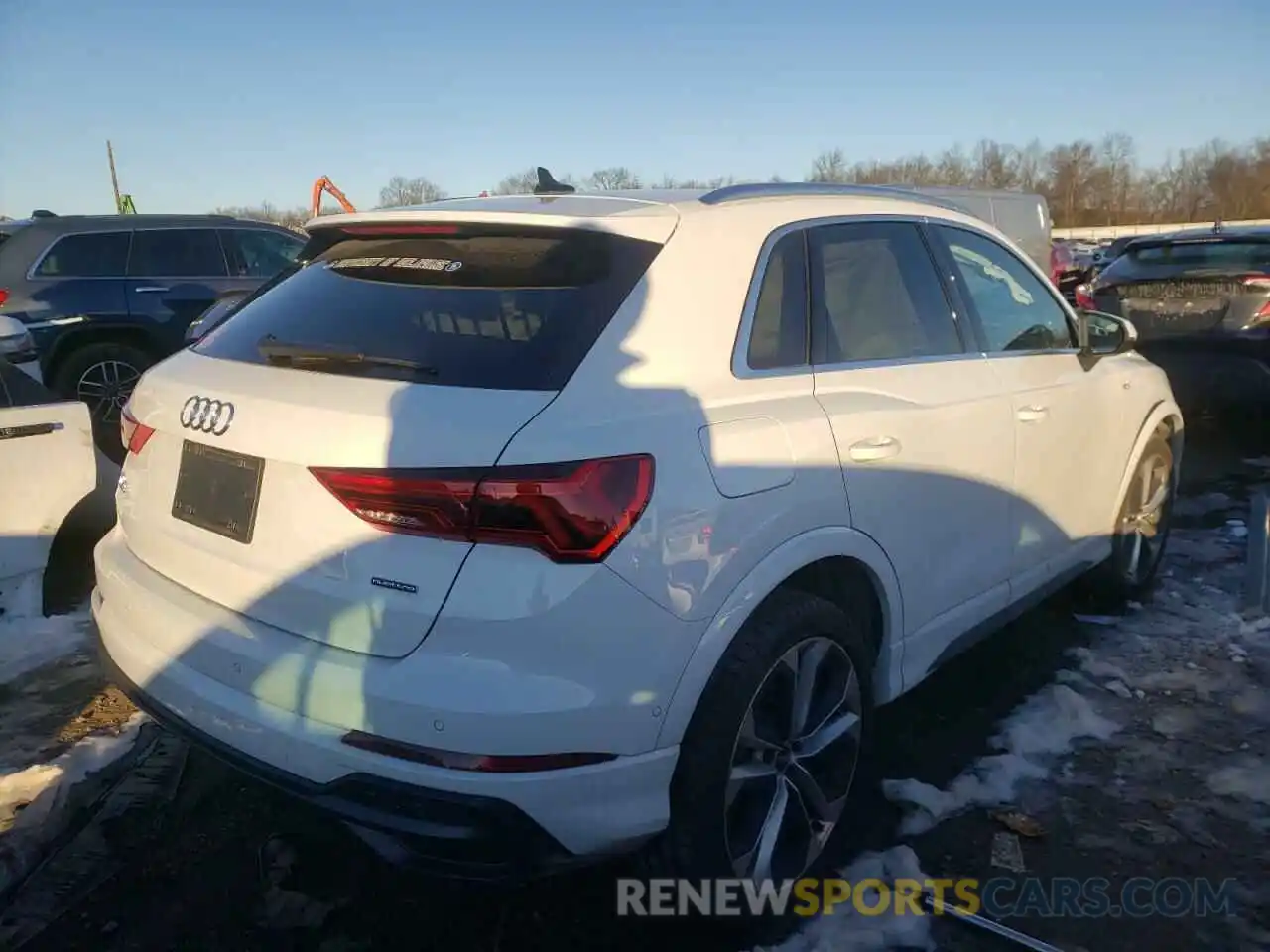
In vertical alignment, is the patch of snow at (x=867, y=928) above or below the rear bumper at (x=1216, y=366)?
below

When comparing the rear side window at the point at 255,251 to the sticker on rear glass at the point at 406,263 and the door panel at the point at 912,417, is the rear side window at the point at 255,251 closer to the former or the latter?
the sticker on rear glass at the point at 406,263

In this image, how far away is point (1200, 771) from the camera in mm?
3365

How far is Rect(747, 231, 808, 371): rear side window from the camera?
8.59ft

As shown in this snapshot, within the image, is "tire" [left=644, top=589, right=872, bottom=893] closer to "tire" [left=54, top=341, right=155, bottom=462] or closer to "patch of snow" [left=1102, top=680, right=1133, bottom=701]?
"patch of snow" [left=1102, top=680, right=1133, bottom=701]

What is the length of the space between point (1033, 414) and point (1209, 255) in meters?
6.09

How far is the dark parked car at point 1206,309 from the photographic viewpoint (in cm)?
784

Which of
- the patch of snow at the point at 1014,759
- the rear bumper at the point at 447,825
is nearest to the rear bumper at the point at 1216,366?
the patch of snow at the point at 1014,759

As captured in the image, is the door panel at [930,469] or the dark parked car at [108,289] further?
the dark parked car at [108,289]

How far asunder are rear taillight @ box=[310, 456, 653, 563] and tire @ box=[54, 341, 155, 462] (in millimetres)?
6365

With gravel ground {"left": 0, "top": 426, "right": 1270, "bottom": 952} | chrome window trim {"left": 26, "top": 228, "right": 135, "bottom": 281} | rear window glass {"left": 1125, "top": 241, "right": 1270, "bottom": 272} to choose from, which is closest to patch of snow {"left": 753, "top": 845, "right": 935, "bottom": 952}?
gravel ground {"left": 0, "top": 426, "right": 1270, "bottom": 952}

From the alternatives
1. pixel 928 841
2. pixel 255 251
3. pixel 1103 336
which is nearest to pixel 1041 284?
pixel 1103 336

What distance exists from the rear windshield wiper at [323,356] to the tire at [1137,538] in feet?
11.3

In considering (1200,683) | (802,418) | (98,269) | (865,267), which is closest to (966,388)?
(865,267)

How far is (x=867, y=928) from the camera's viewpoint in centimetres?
261
